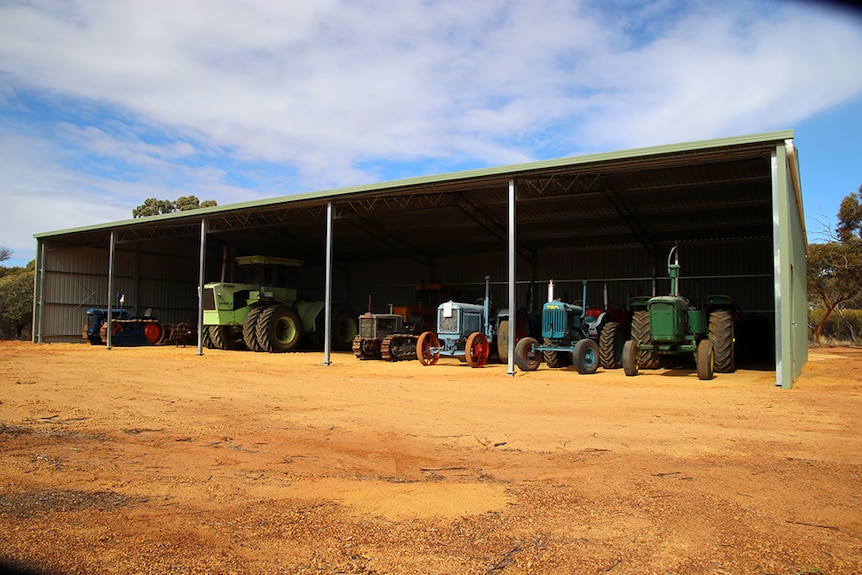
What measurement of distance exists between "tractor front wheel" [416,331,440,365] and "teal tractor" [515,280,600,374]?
2.37 m

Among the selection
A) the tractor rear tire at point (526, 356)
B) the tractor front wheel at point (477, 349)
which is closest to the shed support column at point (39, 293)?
the tractor front wheel at point (477, 349)

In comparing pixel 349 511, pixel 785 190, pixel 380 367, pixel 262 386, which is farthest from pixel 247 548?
pixel 380 367

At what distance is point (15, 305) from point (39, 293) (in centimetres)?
789

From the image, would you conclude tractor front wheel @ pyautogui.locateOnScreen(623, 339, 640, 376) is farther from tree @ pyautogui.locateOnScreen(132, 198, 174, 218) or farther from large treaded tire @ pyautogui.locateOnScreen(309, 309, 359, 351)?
tree @ pyautogui.locateOnScreen(132, 198, 174, 218)

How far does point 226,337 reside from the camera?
21.1 metres

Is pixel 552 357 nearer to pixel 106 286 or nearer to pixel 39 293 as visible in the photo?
pixel 106 286

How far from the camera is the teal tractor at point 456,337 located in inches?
588

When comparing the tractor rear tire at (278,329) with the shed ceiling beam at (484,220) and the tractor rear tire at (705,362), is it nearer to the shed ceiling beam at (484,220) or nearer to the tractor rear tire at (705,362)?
the shed ceiling beam at (484,220)

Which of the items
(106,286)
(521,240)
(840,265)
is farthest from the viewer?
(840,265)

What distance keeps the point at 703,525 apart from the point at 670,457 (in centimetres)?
178

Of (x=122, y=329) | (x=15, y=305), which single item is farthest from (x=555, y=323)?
(x=15, y=305)

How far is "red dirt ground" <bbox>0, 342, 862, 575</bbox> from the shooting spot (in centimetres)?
303

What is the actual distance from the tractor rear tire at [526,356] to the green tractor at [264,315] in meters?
8.86

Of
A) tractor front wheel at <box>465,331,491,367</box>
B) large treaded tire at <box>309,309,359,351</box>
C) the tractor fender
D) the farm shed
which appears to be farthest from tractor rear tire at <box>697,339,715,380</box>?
large treaded tire at <box>309,309,359,351</box>
